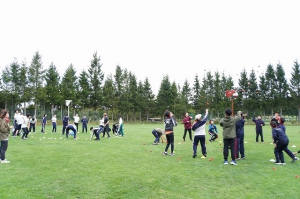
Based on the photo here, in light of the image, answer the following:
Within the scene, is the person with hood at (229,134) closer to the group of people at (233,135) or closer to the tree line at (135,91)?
the group of people at (233,135)

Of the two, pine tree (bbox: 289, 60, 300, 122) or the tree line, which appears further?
pine tree (bbox: 289, 60, 300, 122)

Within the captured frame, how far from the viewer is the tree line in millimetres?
48062

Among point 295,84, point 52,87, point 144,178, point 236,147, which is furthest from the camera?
point 295,84

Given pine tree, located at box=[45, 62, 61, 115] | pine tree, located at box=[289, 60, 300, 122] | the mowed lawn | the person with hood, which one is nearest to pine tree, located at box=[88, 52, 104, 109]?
pine tree, located at box=[45, 62, 61, 115]

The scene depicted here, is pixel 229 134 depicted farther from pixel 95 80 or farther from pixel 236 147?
pixel 95 80

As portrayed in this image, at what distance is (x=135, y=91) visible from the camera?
63844mm

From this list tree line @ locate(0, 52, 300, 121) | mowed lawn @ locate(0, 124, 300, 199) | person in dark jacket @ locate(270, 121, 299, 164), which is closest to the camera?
mowed lawn @ locate(0, 124, 300, 199)

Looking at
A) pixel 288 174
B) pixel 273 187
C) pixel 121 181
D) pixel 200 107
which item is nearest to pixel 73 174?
pixel 121 181

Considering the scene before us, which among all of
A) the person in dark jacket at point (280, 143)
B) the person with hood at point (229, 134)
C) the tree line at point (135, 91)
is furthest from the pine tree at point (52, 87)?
the person in dark jacket at point (280, 143)

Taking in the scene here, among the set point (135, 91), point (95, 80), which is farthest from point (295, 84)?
point (95, 80)

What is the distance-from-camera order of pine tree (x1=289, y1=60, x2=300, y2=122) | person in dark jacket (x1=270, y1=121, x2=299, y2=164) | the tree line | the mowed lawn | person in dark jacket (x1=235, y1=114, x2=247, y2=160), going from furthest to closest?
1. pine tree (x1=289, y1=60, x2=300, y2=122)
2. the tree line
3. person in dark jacket (x1=235, y1=114, x2=247, y2=160)
4. person in dark jacket (x1=270, y1=121, x2=299, y2=164)
5. the mowed lawn

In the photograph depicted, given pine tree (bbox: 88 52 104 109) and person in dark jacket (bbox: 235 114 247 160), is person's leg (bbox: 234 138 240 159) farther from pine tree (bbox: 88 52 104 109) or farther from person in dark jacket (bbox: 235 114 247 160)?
pine tree (bbox: 88 52 104 109)

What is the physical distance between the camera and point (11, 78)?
47094mm

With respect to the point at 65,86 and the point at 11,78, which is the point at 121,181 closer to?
the point at 11,78
